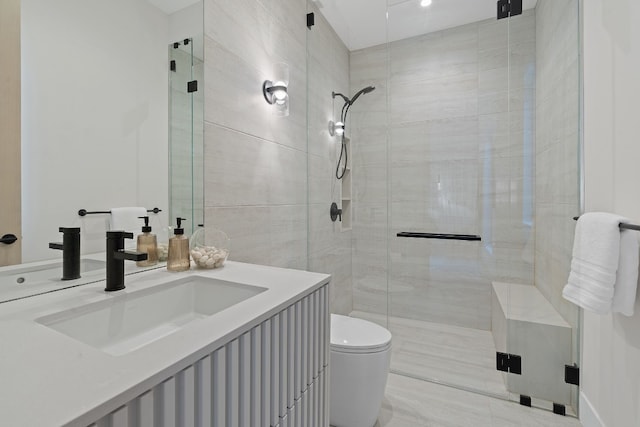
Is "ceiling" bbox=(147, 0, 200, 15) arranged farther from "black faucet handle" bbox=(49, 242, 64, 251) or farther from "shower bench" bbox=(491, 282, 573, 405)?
"shower bench" bbox=(491, 282, 573, 405)

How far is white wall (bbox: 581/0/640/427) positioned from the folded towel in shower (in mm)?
87

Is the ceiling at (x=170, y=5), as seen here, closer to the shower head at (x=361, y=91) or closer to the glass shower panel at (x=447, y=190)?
the shower head at (x=361, y=91)

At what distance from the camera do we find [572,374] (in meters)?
1.69

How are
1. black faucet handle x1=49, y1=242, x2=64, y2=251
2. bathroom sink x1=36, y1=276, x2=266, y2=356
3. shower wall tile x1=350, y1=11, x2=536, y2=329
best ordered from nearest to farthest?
bathroom sink x1=36, y1=276, x2=266, y2=356, black faucet handle x1=49, y1=242, x2=64, y2=251, shower wall tile x1=350, y1=11, x2=536, y2=329

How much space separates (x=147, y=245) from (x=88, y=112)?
1.65ft

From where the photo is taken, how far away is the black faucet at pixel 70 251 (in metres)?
0.94

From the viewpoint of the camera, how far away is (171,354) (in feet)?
1.85

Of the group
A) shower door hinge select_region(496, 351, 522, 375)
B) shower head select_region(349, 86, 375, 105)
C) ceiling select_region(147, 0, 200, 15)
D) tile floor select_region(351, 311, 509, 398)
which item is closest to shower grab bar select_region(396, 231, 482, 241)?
tile floor select_region(351, 311, 509, 398)

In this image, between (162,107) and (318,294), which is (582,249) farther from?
(162,107)

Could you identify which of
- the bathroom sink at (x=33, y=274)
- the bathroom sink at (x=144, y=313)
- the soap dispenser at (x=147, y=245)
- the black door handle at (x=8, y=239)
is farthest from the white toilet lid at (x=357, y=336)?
the black door handle at (x=8, y=239)

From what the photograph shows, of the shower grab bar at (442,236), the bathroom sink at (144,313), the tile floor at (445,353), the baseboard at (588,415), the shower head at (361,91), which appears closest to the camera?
the bathroom sink at (144,313)

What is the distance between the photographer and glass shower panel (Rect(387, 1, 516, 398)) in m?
2.15

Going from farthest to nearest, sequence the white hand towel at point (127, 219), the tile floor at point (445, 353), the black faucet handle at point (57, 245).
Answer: the tile floor at point (445, 353), the white hand towel at point (127, 219), the black faucet handle at point (57, 245)

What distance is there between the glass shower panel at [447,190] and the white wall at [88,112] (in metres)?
1.75
